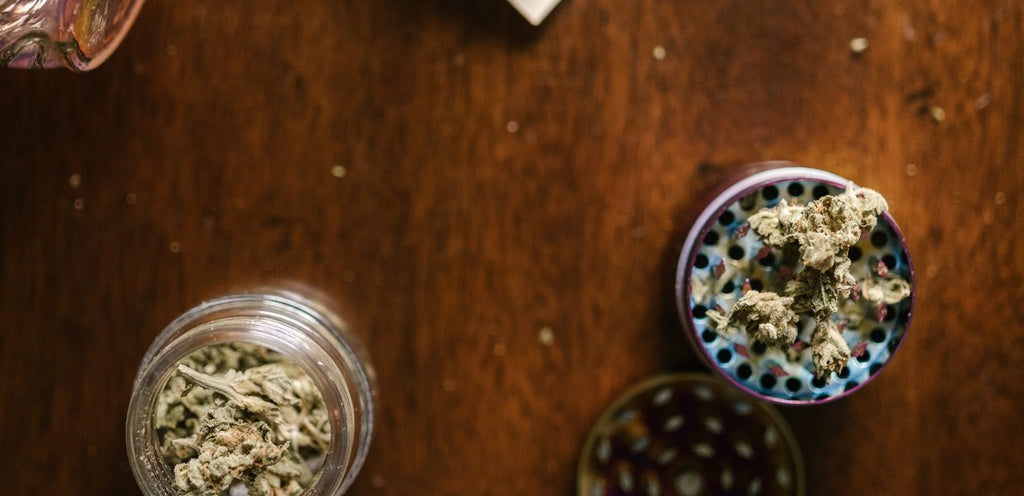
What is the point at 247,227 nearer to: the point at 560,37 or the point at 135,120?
the point at 135,120

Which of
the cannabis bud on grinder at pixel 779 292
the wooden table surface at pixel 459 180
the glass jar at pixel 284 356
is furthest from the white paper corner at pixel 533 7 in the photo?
the glass jar at pixel 284 356

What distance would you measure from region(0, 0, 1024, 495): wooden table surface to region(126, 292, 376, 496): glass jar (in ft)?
0.18

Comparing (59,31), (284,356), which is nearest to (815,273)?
(284,356)

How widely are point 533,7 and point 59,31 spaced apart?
41 cm

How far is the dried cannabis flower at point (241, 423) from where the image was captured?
0.68 metres

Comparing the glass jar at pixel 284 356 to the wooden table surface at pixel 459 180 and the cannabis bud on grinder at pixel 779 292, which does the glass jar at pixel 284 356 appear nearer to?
the wooden table surface at pixel 459 180

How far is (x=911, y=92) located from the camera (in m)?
0.81

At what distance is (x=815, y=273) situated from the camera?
0.69m

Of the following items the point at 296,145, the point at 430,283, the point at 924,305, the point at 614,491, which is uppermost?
the point at 296,145

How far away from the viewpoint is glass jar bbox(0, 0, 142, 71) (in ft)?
2.24

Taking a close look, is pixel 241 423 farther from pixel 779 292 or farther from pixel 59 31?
pixel 779 292

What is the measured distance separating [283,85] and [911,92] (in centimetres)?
61

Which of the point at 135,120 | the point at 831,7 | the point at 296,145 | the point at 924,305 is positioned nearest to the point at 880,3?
→ the point at 831,7

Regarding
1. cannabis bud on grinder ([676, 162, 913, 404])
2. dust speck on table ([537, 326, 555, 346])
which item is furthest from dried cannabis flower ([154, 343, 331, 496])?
cannabis bud on grinder ([676, 162, 913, 404])
